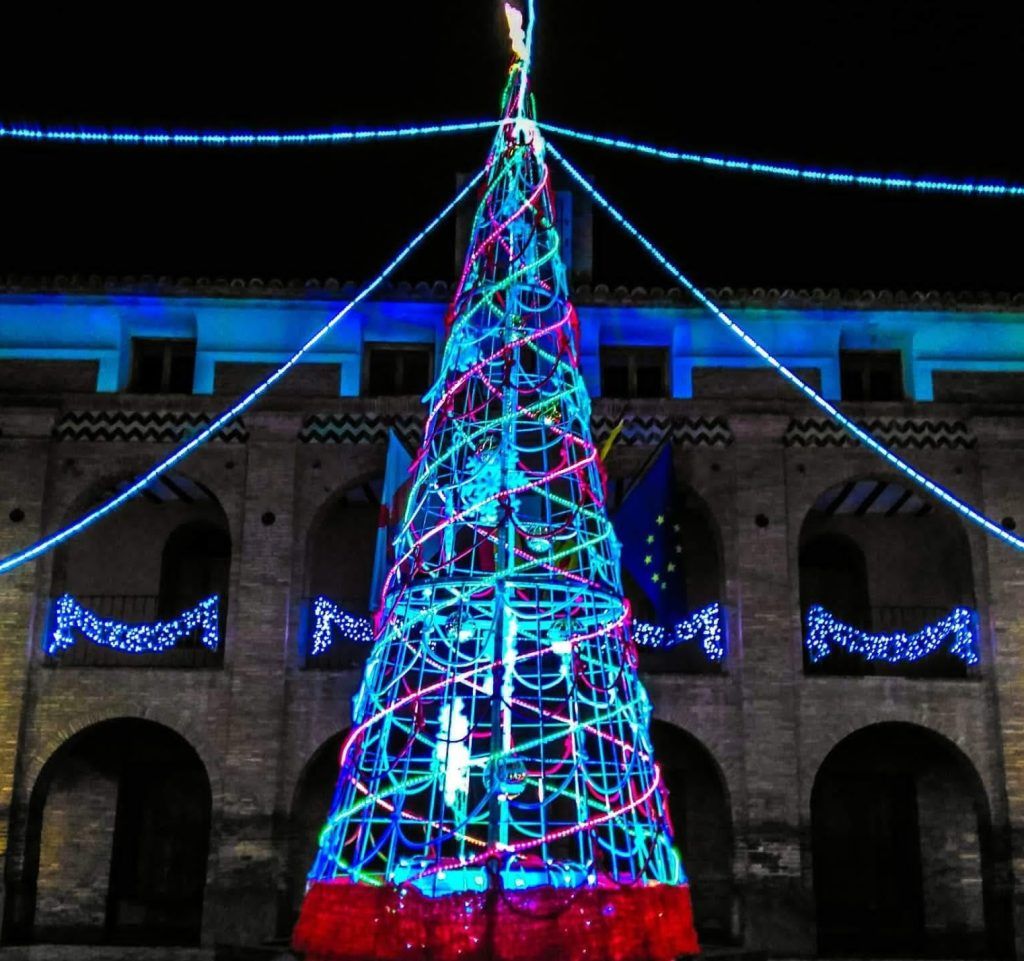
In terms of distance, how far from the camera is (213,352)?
63.9 feet

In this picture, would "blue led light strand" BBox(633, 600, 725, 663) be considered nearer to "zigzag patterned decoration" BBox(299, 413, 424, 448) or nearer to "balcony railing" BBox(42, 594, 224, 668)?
"zigzag patterned decoration" BBox(299, 413, 424, 448)

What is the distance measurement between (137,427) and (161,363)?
4.39 ft

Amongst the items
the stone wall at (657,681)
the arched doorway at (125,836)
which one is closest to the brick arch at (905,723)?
the stone wall at (657,681)

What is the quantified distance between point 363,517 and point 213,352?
360cm

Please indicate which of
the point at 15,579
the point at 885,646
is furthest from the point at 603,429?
the point at 15,579

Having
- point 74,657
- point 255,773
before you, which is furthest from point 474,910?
point 74,657

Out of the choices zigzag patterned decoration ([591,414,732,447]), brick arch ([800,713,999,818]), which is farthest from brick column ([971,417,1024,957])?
zigzag patterned decoration ([591,414,732,447])

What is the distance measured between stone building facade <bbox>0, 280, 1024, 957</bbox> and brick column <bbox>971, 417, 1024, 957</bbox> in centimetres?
4

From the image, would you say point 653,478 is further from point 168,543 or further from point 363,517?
point 168,543

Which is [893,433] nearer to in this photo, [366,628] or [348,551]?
[366,628]

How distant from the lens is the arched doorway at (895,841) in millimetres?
19625

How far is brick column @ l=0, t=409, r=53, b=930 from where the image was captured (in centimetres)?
1730

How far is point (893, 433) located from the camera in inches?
746

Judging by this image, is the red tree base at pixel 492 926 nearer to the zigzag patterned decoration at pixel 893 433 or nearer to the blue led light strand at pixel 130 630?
the blue led light strand at pixel 130 630
